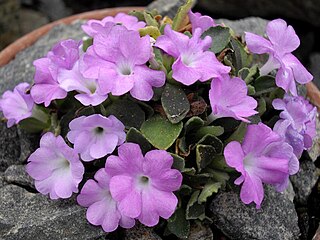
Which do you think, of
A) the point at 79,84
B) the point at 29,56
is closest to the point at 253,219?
the point at 79,84

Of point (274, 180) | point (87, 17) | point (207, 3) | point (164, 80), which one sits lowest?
point (207, 3)

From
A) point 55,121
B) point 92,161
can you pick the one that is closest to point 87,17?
point 55,121

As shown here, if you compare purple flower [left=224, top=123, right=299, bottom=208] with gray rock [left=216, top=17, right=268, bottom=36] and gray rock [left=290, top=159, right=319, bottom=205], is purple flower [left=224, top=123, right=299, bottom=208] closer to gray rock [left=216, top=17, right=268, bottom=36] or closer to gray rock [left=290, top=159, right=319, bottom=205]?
gray rock [left=290, top=159, right=319, bottom=205]

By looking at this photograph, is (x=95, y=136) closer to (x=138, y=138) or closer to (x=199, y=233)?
(x=138, y=138)

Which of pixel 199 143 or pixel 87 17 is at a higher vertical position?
pixel 199 143

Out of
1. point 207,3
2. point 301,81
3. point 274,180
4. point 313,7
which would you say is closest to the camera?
point 274,180

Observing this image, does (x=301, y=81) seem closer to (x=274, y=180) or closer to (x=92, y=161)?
(x=274, y=180)

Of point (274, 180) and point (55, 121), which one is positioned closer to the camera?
point (274, 180)
